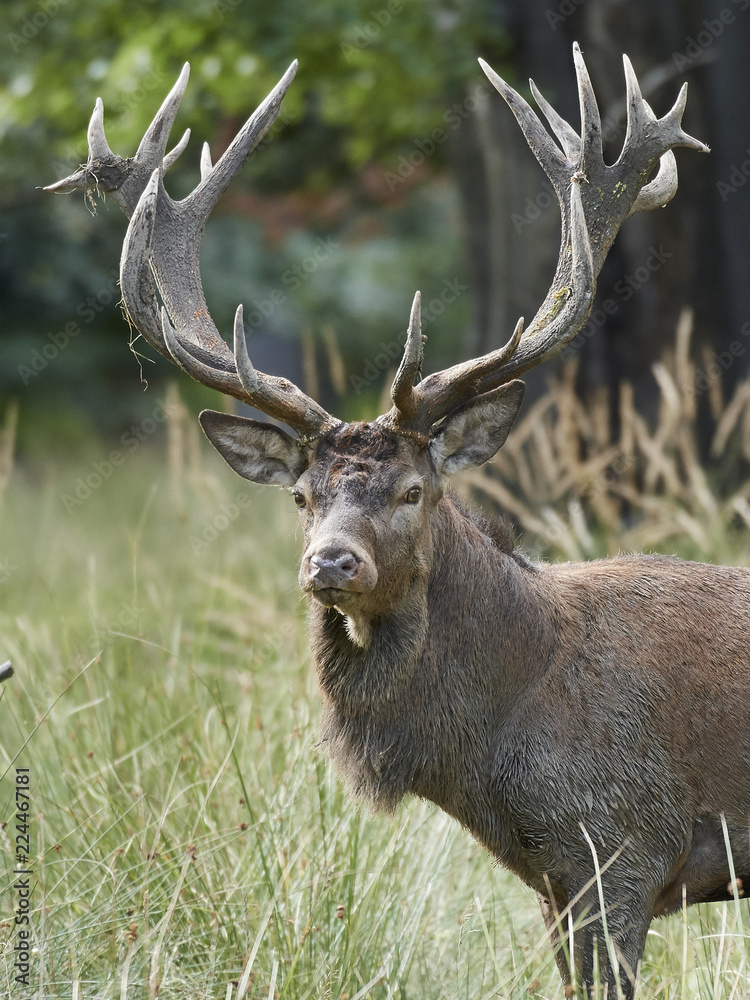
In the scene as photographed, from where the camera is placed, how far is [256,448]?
4.27 m

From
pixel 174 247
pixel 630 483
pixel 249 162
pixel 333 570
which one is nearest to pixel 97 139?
pixel 174 247

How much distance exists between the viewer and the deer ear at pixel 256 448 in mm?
4188

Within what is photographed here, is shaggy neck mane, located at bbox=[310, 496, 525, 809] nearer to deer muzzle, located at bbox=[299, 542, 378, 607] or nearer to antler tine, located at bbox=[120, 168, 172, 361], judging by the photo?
deer muzzle, located at bbox=[299, 542, 378, 607]

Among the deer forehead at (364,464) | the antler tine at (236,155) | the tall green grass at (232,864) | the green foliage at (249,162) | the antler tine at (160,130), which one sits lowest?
the tall green grass at (232,864)

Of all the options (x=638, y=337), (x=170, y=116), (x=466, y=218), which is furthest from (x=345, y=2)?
(x=170, y=116)

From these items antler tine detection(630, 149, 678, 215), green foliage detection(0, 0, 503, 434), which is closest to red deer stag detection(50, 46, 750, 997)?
antler tine detection(630, 149, 678, 215)

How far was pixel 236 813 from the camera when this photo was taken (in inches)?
185

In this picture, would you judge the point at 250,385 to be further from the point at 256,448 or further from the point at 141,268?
the point at 141,268

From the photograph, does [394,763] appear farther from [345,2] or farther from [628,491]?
[345,2]

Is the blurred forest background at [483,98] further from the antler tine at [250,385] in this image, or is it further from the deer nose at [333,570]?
the deer nose at [333,570]

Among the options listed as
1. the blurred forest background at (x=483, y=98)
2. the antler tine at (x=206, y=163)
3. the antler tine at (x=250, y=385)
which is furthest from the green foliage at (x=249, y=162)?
the antler tine at (x=250, y=385)

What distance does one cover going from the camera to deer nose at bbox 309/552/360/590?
3.47 m

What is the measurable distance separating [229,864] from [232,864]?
0.6 inches

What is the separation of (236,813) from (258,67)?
21.3ft
